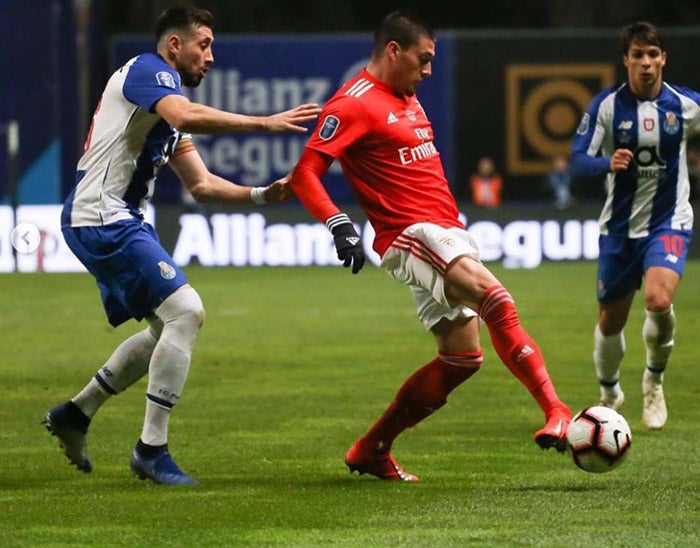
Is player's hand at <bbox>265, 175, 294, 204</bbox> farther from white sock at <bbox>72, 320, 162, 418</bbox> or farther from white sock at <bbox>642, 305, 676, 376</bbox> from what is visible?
white sock at <bbox>642, 305, 676, 376</bbox>

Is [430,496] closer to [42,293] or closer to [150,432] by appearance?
[150,432]

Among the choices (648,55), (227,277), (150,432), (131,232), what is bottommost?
(227,277)

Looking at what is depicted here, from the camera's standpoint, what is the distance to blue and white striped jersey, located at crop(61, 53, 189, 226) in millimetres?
8023

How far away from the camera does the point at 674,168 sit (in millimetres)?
10328

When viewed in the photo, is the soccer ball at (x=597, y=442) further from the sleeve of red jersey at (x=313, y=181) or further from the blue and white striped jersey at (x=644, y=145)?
the blue and white striped jersey at (x=644, y=145)

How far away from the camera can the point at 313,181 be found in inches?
311

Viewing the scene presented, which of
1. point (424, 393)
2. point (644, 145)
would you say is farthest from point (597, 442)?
point (644, 145)

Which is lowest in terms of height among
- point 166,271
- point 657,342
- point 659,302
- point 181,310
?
point 657,342

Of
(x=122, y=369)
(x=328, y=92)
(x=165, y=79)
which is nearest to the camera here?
(x=165, y=79)

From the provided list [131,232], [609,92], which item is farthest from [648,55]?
[131,232]

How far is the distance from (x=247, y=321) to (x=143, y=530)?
1143 cm

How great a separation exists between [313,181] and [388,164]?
0.41 metres

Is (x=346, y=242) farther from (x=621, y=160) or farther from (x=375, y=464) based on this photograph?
(x=621, y=160)

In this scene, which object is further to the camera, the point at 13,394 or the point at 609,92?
the point at 13,394
